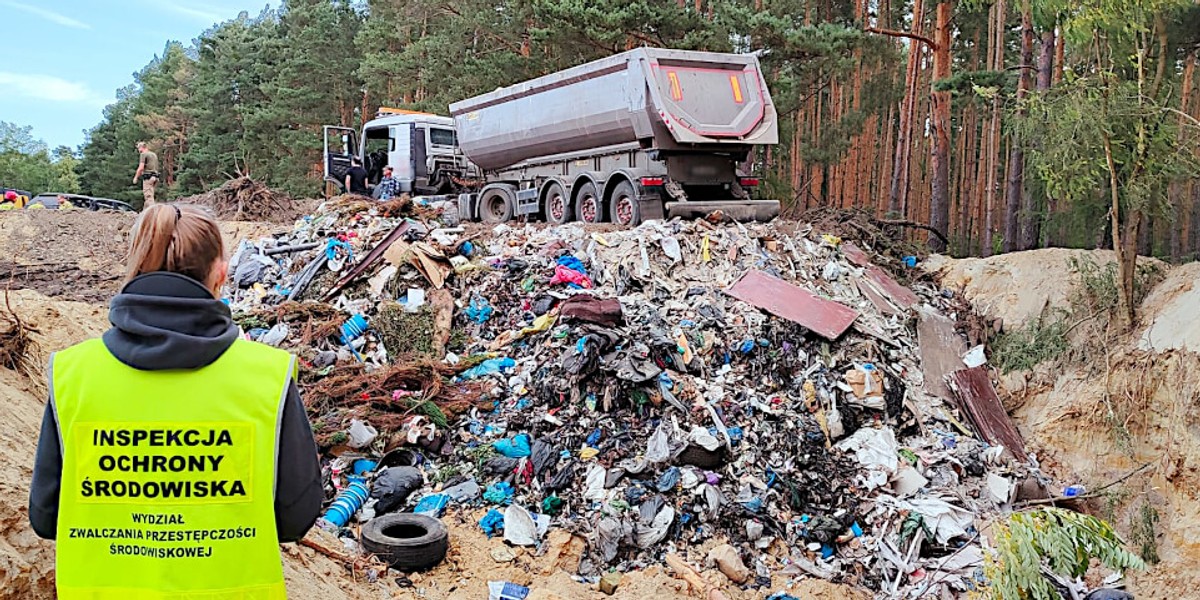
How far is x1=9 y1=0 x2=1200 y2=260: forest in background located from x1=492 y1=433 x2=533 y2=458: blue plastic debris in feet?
19.9

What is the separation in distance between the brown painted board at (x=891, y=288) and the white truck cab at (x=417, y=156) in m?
9.38

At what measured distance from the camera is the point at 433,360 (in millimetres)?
8805

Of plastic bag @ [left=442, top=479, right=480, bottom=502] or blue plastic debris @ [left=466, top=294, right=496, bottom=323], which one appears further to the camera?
blue plastic debris @ [left=466, top=294, right=496, bottom=323]

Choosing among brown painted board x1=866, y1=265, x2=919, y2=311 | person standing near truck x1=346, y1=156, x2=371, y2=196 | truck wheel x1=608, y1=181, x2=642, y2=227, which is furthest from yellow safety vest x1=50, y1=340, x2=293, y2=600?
person standing near truck x1=346, y1=156, x2=371, y2=196

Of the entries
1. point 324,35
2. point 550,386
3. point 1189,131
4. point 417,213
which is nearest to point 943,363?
point 1189,131

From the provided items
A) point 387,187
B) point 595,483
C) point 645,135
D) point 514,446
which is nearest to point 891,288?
point 645,135

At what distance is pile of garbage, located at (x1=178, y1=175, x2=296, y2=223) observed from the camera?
610 inches

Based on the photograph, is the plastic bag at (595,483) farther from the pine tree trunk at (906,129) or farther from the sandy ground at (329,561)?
the pine tree trunk at (906,129)

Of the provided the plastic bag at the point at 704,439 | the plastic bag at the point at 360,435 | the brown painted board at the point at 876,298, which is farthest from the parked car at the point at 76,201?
the plastic bag at the point at 704,439

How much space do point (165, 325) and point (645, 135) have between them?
383 inches

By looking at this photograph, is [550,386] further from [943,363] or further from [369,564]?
[943,363]

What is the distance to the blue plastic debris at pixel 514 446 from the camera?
7.41m

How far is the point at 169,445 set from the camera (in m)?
1.84

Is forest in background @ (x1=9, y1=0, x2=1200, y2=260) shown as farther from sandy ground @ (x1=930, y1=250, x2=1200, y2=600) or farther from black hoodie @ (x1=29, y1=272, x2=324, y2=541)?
black hoodie @ (x1=29, y1=272, x2=324, y2=541)
